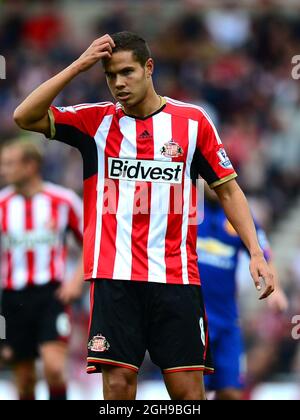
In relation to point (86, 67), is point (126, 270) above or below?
below

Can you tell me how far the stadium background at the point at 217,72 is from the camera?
1498 centimetres

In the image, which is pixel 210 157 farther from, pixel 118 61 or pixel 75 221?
pixel 75 221

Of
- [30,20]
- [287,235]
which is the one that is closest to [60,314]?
[287,235]

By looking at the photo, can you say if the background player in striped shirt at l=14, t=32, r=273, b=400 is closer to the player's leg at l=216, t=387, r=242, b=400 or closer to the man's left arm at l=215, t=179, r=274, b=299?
the man's left arm at l=215, t=179, r=274, b=299

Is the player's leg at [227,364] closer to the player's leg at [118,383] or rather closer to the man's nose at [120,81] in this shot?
the player's leg at [118,383]

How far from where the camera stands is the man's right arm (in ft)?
18.8

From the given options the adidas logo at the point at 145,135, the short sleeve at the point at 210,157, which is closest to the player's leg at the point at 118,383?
the short sleeve at the point at 210,157

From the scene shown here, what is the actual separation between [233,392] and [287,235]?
266 inches

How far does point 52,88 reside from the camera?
18.8 ft

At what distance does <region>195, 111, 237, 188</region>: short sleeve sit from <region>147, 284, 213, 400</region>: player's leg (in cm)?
69

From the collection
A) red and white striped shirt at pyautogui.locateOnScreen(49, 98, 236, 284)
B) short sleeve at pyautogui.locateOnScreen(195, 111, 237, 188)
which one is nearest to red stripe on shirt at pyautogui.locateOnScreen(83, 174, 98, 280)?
red and white striped shirt at pyautogui.locateOnScreen(49, 98, 236, 284)

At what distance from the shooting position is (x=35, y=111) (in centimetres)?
577

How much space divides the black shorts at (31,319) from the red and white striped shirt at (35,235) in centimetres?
13

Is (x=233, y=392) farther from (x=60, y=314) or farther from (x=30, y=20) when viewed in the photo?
(x=30, y=20)
